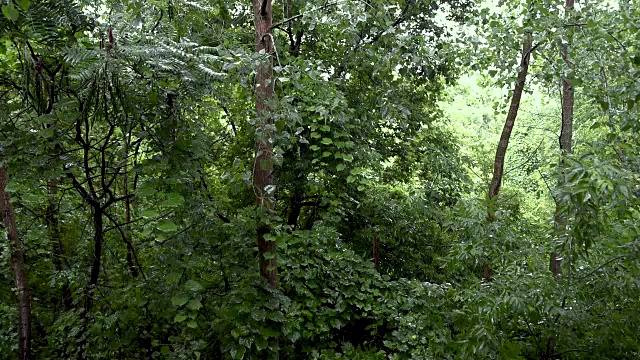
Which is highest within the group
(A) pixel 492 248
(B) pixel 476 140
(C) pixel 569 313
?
(B) pixel 476 140

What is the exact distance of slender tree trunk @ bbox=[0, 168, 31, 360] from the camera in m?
3.52

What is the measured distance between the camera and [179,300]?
2594 millimetres

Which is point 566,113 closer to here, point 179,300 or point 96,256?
point 179,300

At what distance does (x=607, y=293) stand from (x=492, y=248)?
717 millimetres

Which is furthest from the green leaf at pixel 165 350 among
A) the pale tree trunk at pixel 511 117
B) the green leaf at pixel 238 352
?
the pale tree trunk at pixel 511 117

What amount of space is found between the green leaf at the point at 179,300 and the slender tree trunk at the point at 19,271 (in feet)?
5.40

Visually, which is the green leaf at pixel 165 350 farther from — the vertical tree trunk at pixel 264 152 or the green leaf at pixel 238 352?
the vertical tree trunk at pixel 264 152

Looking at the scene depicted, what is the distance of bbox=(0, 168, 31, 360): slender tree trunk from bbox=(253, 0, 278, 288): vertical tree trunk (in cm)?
181

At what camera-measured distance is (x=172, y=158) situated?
2.51 m

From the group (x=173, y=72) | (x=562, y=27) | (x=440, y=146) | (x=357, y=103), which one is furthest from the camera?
(x=440, y=146)

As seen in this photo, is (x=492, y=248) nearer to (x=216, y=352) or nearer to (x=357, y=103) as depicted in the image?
(x=216, y=352)

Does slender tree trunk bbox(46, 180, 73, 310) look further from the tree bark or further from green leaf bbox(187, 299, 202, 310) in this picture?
the tree bark

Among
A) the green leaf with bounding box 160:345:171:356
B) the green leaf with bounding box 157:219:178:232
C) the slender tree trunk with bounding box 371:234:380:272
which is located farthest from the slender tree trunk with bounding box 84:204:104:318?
the slender tree trunk with bounding box 371:234:380:272

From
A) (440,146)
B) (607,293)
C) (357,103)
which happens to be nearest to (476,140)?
(440,146)
